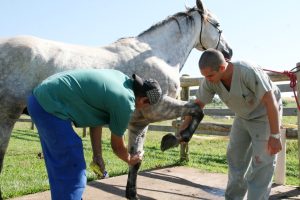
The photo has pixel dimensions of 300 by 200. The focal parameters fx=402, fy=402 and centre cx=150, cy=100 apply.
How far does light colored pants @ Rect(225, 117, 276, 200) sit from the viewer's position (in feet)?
11.4

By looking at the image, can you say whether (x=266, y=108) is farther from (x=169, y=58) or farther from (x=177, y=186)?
(x=177, y=186)

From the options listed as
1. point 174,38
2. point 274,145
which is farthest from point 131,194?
point 274,145

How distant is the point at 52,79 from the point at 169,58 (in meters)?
2.12

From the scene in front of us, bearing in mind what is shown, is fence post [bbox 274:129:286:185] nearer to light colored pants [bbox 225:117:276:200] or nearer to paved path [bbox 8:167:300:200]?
paved path [bbox 8:167:300:200]

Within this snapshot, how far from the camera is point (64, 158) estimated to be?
275cm

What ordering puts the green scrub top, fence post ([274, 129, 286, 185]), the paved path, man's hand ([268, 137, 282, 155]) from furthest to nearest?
fence post ([274, 129, 286, 185]) < the paved path < man's hand ([268, 137, 282, 155]) < the green scrub top

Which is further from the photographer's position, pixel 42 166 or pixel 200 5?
pixel 42 166

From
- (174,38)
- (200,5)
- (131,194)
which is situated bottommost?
(131,194)

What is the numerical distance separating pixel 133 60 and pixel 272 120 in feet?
5.59

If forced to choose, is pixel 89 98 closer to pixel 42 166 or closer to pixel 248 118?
pixel 248 118

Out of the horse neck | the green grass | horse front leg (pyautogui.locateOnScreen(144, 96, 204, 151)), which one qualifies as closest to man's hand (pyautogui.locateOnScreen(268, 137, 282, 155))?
horse front leg (pyautogui.locateOnScreen(144, 96, 204, 151))

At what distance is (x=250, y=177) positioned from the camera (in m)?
3.56

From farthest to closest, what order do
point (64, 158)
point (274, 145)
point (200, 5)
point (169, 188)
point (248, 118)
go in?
1. point (169, 188)
2. point (200, 5)
3. point (248, 118)
4. point (274, 145)
5. point (64, 158)

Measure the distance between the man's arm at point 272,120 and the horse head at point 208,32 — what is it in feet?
6.73
